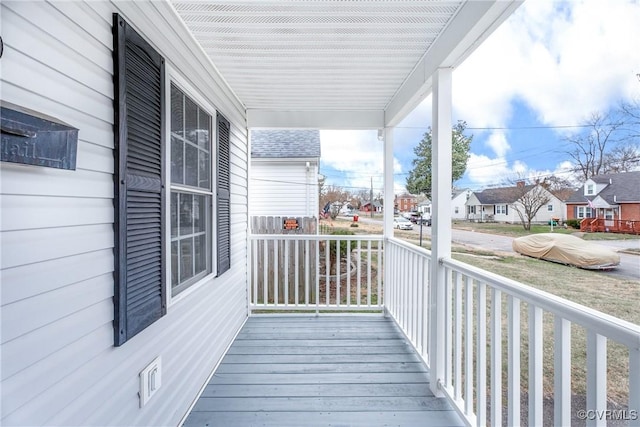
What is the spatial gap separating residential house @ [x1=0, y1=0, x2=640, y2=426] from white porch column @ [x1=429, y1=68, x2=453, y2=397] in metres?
0.01

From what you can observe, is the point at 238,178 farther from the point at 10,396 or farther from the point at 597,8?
the point at 597,8

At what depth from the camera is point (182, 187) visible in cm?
198

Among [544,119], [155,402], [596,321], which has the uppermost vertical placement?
[544,119]

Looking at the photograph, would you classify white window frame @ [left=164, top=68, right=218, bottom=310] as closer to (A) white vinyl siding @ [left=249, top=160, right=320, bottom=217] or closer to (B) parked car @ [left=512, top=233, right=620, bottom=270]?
(B) parked car @ [left=512, top=233, right=620, bottom=270]

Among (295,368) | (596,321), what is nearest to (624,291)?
(596,321)

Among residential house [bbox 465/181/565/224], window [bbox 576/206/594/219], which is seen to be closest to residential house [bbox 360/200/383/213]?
residential house [bbox 465/181/565/224]

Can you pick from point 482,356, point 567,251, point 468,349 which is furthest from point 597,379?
point 468,349

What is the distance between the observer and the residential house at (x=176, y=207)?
93 centimetres

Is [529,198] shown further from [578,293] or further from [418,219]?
[418,219]

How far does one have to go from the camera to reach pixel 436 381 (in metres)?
2.18

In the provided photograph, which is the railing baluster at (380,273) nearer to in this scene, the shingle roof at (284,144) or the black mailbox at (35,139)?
the shingle roof at (284,144)

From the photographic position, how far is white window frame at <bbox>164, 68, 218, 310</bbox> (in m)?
1.72

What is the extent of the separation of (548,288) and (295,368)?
6.45 ft

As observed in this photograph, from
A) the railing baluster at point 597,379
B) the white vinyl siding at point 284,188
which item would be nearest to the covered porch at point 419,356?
the railing baluster at point 597,379
